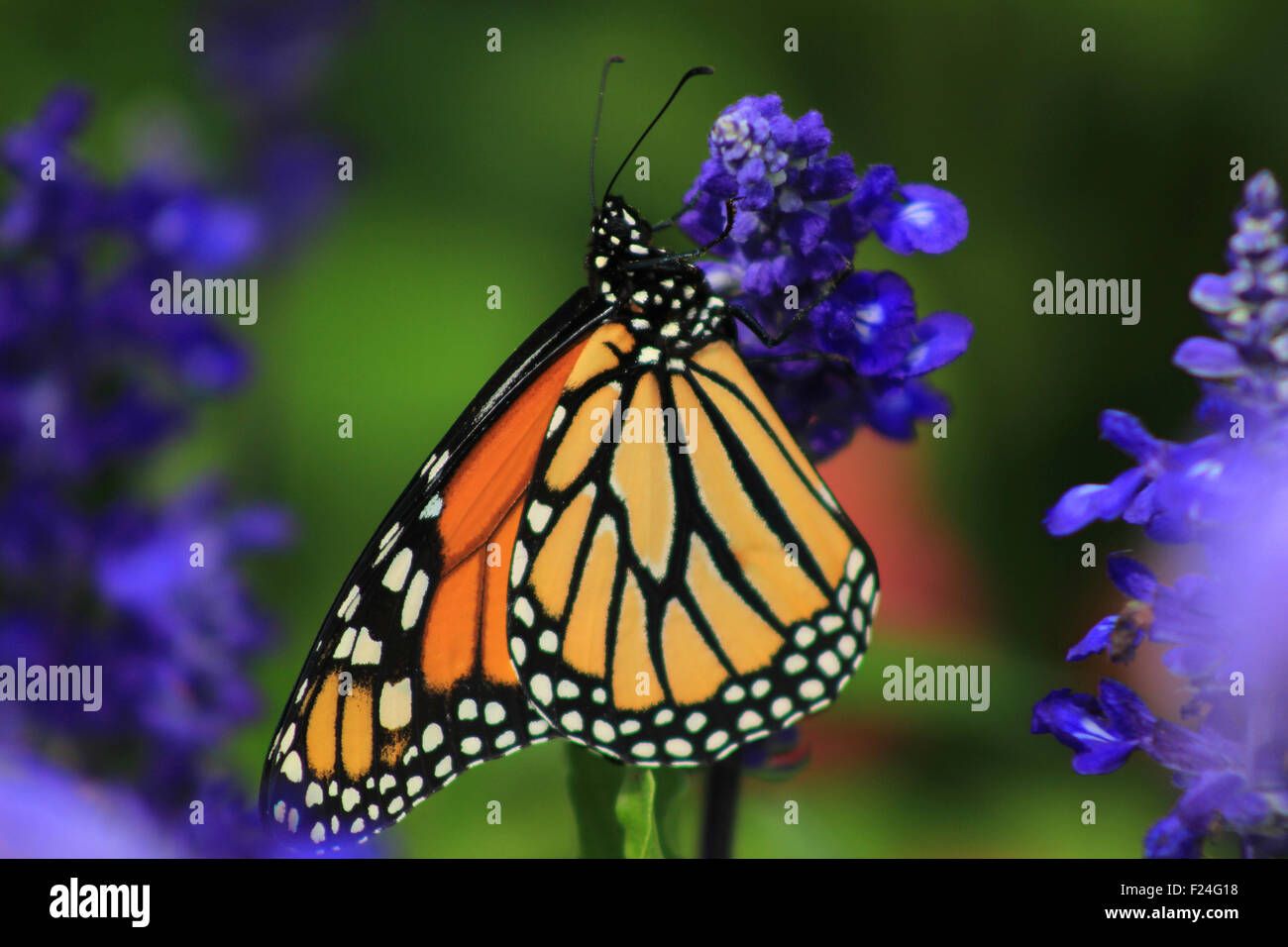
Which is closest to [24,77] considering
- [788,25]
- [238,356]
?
[238,356]

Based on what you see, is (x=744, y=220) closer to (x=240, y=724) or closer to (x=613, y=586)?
(x=613, y=586)

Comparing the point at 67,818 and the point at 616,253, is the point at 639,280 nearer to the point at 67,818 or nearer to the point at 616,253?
the point at 616,253

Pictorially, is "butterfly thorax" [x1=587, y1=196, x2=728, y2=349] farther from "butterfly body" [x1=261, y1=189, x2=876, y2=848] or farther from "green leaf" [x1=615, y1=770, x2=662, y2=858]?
"green leaf" [x1=615, y1=770, x2=662, y2=858]

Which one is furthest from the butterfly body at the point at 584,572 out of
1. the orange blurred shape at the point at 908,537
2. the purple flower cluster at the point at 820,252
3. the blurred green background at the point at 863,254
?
the orange blurred shape at the point at 908,537

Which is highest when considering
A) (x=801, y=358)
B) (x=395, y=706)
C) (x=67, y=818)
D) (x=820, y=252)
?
(x=820, y=252)

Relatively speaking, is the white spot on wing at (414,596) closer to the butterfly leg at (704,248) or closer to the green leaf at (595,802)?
the green leaf at (595,802)

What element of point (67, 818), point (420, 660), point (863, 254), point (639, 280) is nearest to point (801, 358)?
point (639, 280)
